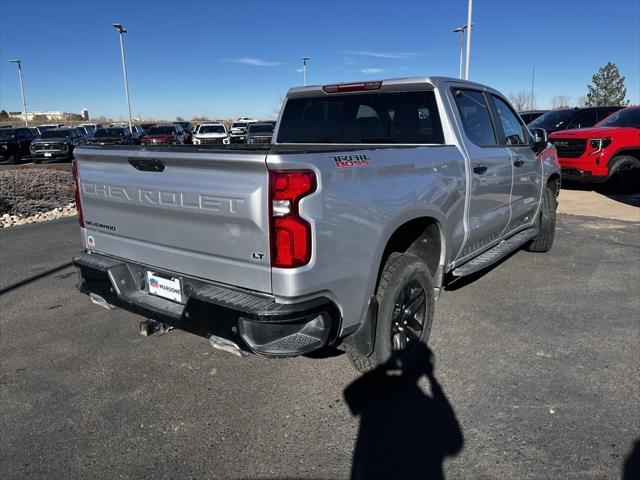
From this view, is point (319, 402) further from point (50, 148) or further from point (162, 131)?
point (162, 131)

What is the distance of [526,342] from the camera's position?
13.5ft

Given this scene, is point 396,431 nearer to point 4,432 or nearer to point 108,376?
point 108,376

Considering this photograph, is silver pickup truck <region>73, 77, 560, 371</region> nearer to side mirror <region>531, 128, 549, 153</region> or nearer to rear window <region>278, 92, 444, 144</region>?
rear window <region>278, 92, 444, 144</region>

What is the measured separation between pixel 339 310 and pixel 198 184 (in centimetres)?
103

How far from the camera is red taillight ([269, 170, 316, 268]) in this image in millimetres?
2451

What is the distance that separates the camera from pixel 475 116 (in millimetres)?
4562

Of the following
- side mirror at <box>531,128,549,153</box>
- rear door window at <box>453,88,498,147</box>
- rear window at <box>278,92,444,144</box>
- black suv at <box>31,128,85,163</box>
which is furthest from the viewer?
black suv at <box>31,128,85,163</box>

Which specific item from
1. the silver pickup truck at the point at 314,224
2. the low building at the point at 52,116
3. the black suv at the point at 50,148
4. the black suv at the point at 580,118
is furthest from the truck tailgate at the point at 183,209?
the low building at the point at 52,116

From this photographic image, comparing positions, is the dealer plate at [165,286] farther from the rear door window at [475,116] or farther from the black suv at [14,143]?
the black suv at [14,143]

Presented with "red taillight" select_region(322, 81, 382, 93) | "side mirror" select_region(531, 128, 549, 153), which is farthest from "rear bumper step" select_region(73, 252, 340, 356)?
"side mirror" select_region(531, 128, 549, 153)

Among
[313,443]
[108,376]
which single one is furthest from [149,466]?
[108,376]

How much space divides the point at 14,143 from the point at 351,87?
82.7ft

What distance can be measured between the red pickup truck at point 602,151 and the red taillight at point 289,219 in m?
11.0

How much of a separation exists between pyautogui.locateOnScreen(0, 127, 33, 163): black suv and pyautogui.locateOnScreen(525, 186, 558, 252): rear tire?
25263 mm
